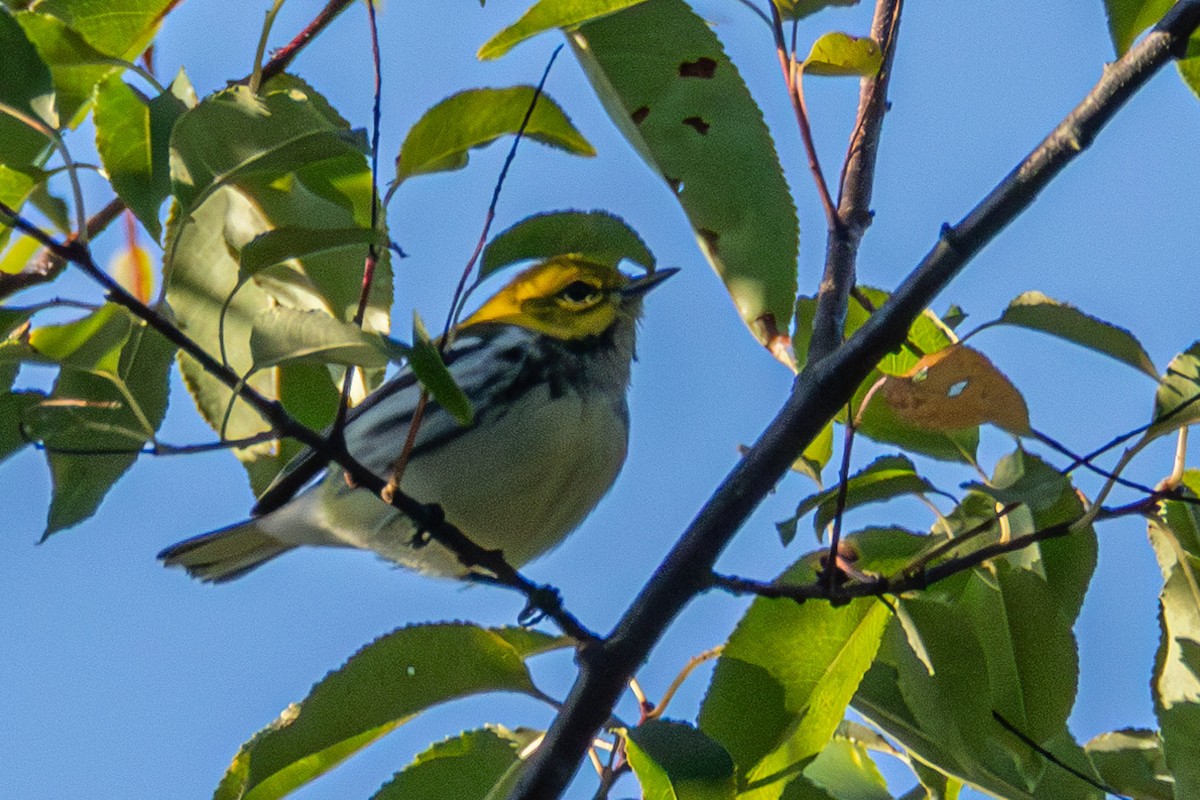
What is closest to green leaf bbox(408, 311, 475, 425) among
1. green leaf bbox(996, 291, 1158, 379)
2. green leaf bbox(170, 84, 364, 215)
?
green leaf bbox(170, 84, 364, 215)

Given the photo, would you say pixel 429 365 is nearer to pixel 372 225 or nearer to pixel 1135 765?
pixel 372 225

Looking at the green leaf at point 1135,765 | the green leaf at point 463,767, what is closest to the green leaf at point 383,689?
the green leaf at point 463,767

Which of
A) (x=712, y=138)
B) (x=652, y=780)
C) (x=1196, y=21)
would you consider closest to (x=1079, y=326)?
(x=1196, y=21)

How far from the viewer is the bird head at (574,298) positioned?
132 inches

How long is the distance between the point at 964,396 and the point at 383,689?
0.88 metres

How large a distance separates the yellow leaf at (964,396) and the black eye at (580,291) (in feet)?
6.13

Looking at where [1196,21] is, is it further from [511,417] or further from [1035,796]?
[511,417]

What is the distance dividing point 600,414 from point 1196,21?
1.65 metres

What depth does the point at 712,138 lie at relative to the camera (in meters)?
2.00

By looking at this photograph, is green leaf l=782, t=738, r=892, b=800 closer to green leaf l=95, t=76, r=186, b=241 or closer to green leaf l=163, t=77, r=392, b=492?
green leaf l=163, t=77, r=392, b=492

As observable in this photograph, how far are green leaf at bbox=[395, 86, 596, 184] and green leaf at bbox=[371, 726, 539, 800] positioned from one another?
2.94 feet

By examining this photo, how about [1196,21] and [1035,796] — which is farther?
[1035,796]

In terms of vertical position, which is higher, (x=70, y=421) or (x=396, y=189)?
(x=396, y=189)

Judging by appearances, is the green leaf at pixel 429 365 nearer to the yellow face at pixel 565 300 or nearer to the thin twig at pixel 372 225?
the thin twig at pixel 372 225
